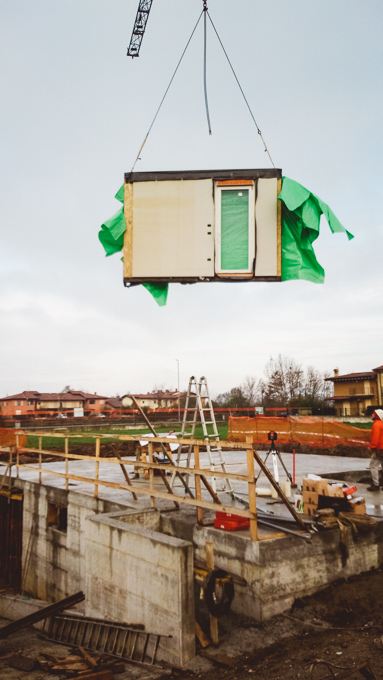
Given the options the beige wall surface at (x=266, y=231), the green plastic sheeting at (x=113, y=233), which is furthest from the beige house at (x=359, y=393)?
the green plastic sheeting at (x=113, y=233)

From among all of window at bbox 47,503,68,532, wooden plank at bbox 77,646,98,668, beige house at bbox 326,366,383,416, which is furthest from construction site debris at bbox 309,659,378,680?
beige house at bbox 326,366,383,416

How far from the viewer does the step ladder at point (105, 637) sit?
5.53 m

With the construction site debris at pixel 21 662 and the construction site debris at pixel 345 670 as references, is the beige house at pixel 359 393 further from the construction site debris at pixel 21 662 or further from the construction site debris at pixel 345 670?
the construction site debris at pixel 345 670

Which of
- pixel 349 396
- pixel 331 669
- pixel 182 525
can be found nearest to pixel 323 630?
pixel 331 669

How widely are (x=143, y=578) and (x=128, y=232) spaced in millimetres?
4139

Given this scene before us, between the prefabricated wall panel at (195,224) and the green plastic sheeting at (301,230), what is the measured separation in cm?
10

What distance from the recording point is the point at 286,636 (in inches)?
197

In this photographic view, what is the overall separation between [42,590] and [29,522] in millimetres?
1505

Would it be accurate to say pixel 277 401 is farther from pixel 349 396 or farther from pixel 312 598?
pixel 312 598

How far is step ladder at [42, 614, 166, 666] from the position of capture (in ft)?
18.1

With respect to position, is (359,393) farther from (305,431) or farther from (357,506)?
(357,506)

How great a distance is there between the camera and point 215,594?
5223 millimetres

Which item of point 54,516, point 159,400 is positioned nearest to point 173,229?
point 54,516

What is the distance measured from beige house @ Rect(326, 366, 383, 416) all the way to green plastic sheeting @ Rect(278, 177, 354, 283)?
57.9 meters
